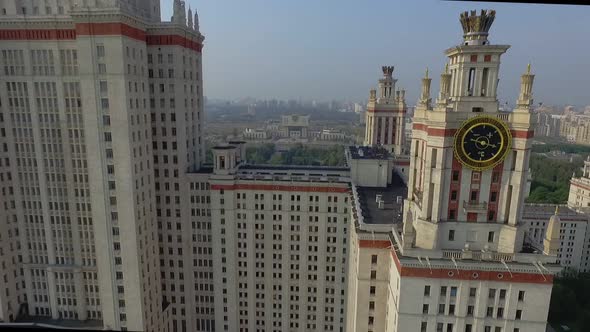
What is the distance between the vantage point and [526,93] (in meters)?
21.0

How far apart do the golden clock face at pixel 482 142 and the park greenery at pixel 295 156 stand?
8769 centimetres

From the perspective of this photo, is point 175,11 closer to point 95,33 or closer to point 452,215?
point 95,33

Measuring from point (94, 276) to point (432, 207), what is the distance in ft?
121

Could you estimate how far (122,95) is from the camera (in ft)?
106

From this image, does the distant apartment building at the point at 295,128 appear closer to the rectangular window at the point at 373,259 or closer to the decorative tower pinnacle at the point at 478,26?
the rectangular window at the point at 373,259

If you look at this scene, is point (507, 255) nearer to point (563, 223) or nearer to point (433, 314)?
point (433, 314)

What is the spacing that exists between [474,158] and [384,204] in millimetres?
13295

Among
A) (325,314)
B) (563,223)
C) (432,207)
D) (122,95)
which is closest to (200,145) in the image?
(122,95)

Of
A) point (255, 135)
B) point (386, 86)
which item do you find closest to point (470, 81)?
point (386, 86)

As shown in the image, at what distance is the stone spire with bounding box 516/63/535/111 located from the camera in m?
20.8

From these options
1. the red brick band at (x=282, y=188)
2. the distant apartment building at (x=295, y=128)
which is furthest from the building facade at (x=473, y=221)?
the distant apartment building at (x=295, y=128)

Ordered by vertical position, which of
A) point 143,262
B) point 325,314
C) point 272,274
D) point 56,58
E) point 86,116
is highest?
point 56,58

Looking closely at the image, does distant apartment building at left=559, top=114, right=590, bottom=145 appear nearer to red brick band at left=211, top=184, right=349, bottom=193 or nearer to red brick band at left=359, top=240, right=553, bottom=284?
red brick band at left=211, top=184, right=349, bottom=193

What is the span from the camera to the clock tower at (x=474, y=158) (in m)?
21.0
